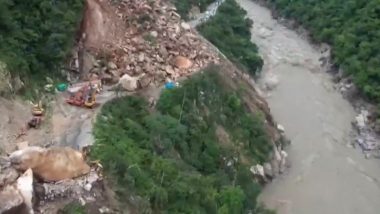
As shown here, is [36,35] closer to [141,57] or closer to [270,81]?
[141,57]

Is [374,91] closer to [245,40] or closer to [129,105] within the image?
[245,40]

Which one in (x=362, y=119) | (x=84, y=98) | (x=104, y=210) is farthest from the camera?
(x=362, y=119)

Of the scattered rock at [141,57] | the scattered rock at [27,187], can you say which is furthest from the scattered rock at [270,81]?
the scattered rock at [27,187]

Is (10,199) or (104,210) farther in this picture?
(104,210)

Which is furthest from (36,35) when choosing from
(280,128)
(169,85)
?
(280,128)

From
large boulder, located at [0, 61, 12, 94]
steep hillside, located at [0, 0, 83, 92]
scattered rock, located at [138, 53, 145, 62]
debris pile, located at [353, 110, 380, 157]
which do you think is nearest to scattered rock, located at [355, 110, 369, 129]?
debris pile, located at [353, 110, 380, 157]

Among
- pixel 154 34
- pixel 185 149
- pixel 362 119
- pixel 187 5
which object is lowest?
pixel 187 5
